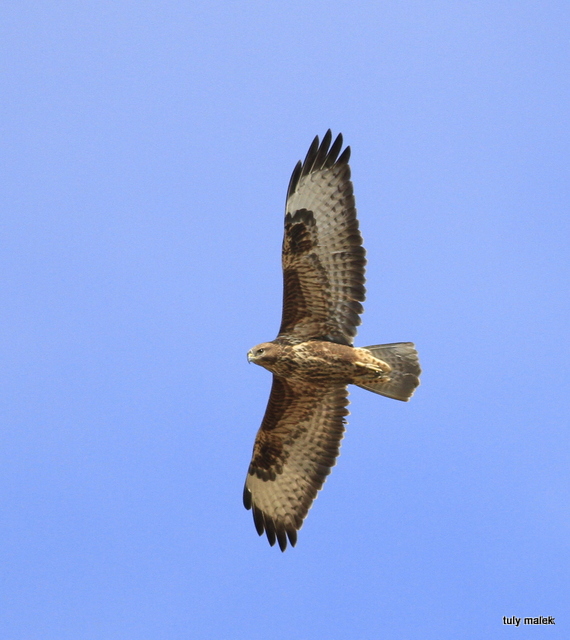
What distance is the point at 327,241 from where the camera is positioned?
10.3 metres

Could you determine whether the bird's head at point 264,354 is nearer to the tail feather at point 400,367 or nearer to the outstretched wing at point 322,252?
the outstretched wing at point 322,252

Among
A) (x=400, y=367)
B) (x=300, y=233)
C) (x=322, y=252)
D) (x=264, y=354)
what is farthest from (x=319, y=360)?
(x=300, y=233)

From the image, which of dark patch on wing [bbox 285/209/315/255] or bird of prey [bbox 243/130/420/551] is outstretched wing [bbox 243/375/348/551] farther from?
dark patch on wing [bbox 285/209/315/255]

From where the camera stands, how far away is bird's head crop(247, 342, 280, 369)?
10164 millimetres

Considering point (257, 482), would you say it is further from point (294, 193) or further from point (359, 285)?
point (294, 193)

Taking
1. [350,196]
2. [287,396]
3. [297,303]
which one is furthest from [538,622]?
[350,196]

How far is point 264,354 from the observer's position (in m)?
10.2

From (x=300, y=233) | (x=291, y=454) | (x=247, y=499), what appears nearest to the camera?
(x=300, y=233)

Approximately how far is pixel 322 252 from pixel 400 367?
159 cm

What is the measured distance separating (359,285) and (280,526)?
327 centimetres

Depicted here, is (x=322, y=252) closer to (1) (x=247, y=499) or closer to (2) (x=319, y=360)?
(2) (x=319, y=360)

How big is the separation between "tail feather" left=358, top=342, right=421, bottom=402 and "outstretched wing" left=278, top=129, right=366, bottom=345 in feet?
1.37

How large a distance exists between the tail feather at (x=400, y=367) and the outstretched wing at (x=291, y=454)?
68 cm

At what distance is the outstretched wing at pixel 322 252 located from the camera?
10258 millimetres
